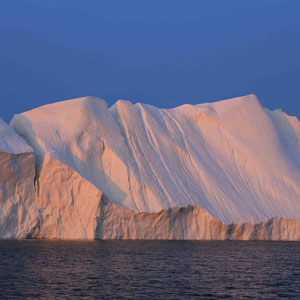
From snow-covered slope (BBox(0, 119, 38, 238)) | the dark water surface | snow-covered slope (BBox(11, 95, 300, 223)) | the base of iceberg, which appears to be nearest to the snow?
snow-covered slope (BBox(0, 119, 38, 238))

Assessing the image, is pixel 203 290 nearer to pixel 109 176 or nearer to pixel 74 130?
pixel 109 176

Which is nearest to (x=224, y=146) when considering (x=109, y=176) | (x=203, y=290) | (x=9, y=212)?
(x=109, y=176)

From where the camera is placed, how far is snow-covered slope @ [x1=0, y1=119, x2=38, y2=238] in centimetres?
2266

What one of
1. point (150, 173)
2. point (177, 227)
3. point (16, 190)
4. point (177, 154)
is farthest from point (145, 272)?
point (177, 154)

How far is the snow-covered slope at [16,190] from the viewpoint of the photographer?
22656 mm

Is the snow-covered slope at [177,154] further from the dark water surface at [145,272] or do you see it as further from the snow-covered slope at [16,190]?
the dark water surface at [145,272]

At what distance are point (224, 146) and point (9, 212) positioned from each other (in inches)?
574

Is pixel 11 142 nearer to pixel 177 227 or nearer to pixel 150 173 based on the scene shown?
pixel 150 173

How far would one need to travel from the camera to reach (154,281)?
12312 millimetres

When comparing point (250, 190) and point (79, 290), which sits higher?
point (250, 190)

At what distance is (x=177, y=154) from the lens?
93.8 ft

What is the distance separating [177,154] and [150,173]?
3122mm

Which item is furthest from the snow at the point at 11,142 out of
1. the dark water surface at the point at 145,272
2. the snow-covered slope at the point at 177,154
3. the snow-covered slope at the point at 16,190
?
the dark water surface at the point at 145,272

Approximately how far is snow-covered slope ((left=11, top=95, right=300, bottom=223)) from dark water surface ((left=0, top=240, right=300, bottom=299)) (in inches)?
208
